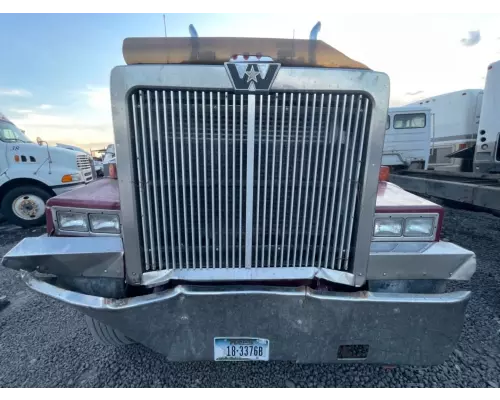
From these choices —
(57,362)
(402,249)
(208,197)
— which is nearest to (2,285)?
(57,362)

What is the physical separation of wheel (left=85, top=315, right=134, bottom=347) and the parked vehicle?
37 centimetres

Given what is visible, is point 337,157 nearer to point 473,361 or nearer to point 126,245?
point 126,245

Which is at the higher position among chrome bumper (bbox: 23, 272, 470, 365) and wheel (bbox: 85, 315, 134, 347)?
chrome bumper (bbox: 23, 272, 470, 365)

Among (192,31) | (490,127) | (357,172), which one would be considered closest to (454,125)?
(490,127)

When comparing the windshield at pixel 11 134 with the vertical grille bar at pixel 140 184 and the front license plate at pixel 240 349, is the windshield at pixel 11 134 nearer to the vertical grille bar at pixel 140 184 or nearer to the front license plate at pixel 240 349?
the vertical grille bar at pixel 140 184

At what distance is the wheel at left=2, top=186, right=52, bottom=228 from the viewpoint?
6.21 metres

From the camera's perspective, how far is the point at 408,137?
9.70 m

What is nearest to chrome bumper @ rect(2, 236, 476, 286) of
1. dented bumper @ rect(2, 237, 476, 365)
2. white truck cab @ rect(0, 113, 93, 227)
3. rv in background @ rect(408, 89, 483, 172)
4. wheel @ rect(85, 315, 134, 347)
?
dented bumper @ rect(2, 237, 476, 365)

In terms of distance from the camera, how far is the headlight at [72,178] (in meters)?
6.55

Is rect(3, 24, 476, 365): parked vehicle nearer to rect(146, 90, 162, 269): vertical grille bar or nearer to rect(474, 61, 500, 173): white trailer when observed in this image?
rect(146, 90, 162, 269): vertical grille bar

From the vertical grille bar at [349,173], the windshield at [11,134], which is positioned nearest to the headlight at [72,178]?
the windshield at [11,134]

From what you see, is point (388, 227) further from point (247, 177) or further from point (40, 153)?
point (40, 153)

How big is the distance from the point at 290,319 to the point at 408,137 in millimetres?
10007

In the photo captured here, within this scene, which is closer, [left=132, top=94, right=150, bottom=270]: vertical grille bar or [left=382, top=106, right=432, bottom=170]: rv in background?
[left=132, top=94, right=150, bottom=270]: vertical grille bar
